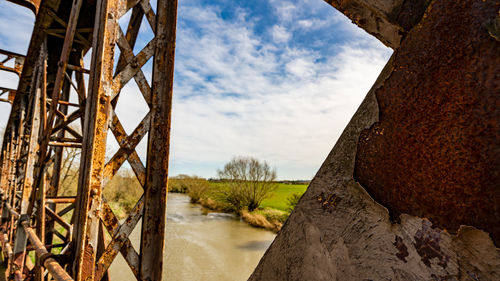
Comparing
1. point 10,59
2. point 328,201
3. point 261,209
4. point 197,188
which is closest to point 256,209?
point 261,209

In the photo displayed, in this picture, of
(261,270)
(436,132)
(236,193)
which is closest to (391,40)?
(436,132)

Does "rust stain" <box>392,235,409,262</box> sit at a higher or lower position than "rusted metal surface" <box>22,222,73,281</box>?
higher

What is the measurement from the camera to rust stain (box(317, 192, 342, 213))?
25.1 inches

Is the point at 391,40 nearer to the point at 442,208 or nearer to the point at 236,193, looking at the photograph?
the point at 442,208

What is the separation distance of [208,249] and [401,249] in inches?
719

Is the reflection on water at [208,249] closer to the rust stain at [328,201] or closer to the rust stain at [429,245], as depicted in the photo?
the rust stain at [328,201]

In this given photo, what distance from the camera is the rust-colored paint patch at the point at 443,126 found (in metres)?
0.42

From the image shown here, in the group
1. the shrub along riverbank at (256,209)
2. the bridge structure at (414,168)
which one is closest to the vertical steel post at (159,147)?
the bridge structure at (414,168)

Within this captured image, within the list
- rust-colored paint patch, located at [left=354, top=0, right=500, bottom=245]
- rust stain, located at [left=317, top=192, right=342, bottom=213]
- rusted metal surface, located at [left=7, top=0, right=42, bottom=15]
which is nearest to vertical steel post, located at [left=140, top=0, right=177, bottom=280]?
rust stain, located at [left=317, top=192, right=342, bottom=213]

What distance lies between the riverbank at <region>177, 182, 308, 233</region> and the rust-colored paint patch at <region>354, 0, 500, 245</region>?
2171 centimetres

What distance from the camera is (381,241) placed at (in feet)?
1.79

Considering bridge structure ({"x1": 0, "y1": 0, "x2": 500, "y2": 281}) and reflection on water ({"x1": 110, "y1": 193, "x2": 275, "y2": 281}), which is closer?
bridge structure ({"x1": 0, "y1": 0, "x2": 500, "y2": 281})

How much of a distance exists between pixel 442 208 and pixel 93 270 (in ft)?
6.37

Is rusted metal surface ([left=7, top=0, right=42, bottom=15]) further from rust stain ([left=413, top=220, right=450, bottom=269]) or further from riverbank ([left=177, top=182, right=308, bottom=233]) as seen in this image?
riverbank ([left=177, top=182, right=308, bottom=233])
